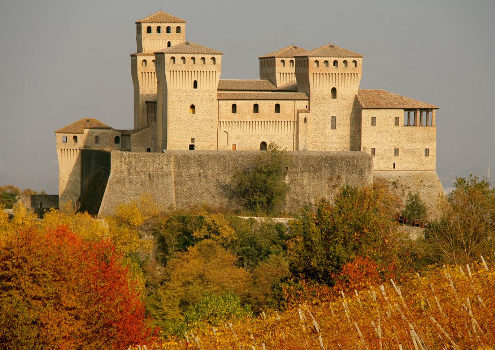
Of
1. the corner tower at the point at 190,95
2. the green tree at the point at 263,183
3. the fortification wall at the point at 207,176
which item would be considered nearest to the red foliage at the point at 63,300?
the fortification wall at the point at 207,176

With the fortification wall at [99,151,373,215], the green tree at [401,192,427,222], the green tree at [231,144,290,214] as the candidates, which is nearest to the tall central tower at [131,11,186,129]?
the fortification wall at [99,151,373,215]

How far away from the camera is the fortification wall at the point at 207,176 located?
55.7m

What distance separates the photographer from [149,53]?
6153cm

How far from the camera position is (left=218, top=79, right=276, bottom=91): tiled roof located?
60.1m

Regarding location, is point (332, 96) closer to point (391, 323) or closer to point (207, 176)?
point (207, 176)

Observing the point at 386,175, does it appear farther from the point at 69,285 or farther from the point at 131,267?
the point at 69,285

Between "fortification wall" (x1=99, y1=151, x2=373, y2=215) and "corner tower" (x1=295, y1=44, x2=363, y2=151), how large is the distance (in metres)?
1.78

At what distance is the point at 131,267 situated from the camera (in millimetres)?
48094

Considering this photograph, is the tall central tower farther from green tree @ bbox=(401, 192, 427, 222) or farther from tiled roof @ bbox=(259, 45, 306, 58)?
green tree @ bbox=(401, 192, 427, 222)

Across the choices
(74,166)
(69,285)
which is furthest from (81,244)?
(74,166)

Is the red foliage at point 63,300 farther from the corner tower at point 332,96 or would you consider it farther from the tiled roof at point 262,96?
the corner tower at point 332,96

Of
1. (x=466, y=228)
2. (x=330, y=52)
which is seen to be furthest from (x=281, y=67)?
(x=466, y=228)

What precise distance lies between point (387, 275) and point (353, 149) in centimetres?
2242

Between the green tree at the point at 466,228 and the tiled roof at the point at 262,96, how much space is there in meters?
12.1
